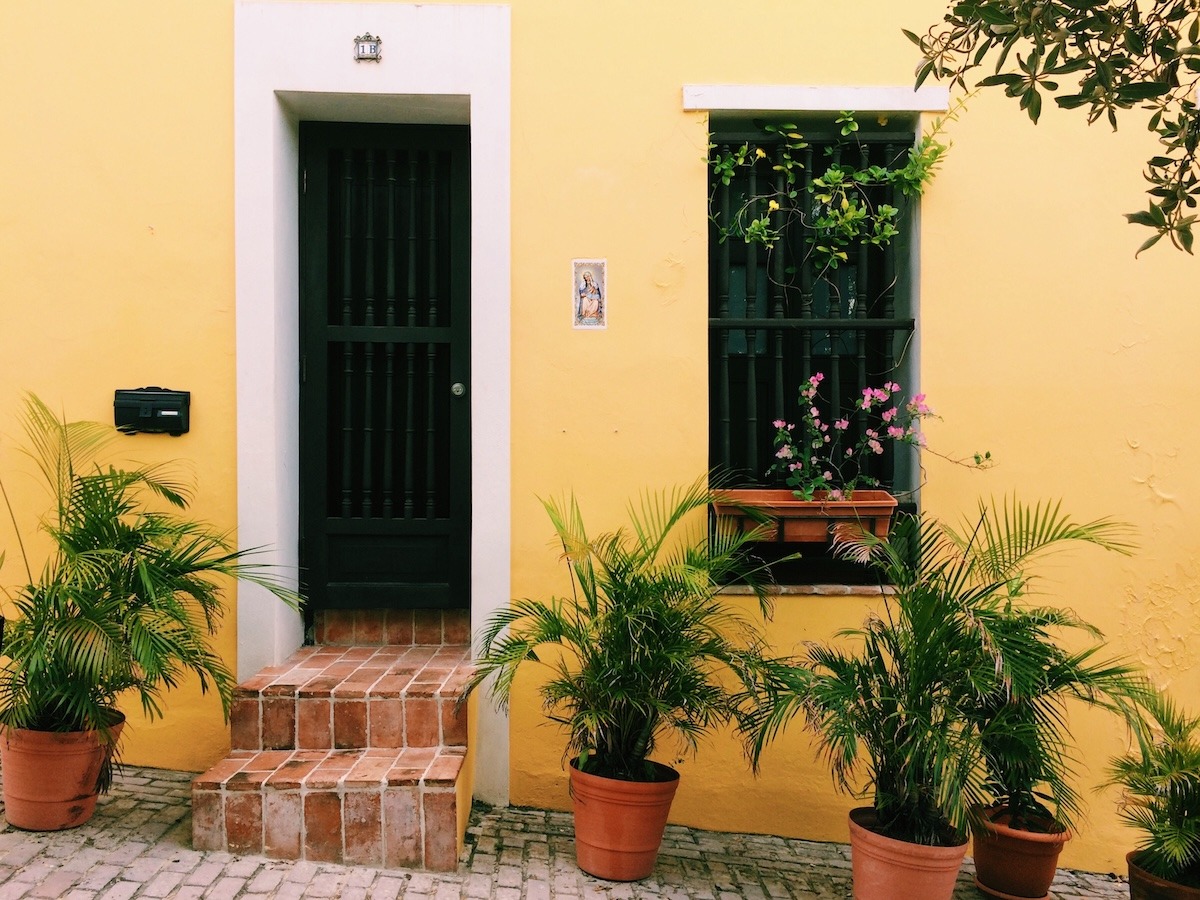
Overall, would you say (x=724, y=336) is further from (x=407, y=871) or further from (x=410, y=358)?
(x=407, y=871)

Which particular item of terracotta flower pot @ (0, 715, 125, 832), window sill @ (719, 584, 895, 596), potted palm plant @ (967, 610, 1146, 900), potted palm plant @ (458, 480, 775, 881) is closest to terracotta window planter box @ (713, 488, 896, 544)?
window sill @ (719, 584, 895, 596)

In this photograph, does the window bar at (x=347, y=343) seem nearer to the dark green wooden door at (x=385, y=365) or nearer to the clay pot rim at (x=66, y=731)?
the dark green wooden door at (x=385, y=365)

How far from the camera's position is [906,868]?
10.1 feet

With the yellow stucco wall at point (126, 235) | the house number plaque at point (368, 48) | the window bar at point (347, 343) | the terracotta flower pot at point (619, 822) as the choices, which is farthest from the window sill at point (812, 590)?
the house number plaque at point (368, 48)

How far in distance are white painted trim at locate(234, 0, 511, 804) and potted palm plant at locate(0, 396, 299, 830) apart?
21.2 inches

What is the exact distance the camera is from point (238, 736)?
3.74m

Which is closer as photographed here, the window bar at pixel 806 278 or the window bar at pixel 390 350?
the window bar at pixel 806 278

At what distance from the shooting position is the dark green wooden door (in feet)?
14.5

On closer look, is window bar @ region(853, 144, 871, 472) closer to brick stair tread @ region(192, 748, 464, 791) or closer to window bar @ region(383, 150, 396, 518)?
window bar @ region(383, 150, 396, 518)

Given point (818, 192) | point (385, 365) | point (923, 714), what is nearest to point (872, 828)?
point (923, 714)

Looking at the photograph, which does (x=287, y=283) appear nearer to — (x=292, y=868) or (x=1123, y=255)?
(x=292, y=868)

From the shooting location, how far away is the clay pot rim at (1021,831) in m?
3.37

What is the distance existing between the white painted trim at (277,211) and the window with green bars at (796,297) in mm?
1029

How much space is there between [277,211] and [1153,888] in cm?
443
